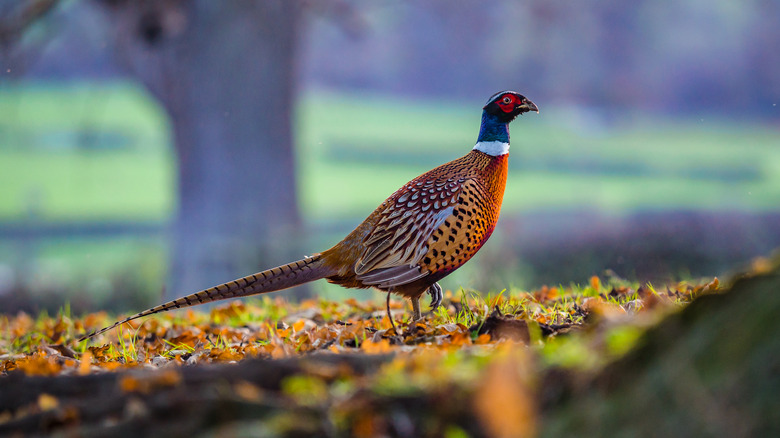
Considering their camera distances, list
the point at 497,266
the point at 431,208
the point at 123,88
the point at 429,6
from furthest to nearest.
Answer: the point at 123,88, the point at 429,6, the point at 497,266, the point at 431,208

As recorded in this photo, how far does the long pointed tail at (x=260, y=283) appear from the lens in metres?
4.62

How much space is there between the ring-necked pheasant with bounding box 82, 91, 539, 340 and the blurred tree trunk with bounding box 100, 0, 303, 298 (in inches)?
221

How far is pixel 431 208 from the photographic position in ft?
15.9

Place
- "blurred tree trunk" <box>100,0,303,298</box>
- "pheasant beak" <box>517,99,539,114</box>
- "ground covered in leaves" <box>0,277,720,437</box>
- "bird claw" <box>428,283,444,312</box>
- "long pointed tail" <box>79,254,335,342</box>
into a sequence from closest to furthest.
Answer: "ground covered in leaves" <box>0,277,720,437</box>
"long pointed tail" <box>79,254,335,342</box>
"bird claw" <box>428,283,444,312</box>
"pheasant beak" <box>517,99,539,114</box>
"blurred tree trunk" <box>100,0,303,298</box>

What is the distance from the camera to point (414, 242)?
481cm

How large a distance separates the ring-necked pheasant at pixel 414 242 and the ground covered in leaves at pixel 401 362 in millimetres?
295

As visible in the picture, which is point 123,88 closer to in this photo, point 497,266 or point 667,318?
point 497,266

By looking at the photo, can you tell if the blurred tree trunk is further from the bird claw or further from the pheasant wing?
the pheasant wing

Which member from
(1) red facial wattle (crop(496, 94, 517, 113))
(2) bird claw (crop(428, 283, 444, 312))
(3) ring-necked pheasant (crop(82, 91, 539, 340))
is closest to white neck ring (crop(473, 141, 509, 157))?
(3) ring-necked pheasant (crop(82, 91, 539, 340))

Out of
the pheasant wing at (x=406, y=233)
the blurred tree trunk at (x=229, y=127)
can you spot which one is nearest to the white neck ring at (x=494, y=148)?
the pheasant wing at (x=406, y=233)

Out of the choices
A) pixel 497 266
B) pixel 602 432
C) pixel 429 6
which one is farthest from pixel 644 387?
pixel 429 6

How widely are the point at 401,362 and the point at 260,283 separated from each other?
7.00 feet

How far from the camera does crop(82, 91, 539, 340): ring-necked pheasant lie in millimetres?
4793

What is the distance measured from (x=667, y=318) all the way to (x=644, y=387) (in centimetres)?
32
